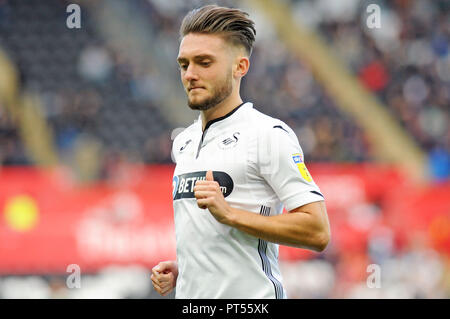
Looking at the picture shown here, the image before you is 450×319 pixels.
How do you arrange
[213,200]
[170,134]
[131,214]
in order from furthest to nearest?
[170,134] → [131,214] → [213,200]

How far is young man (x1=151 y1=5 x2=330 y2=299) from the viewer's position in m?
2.94

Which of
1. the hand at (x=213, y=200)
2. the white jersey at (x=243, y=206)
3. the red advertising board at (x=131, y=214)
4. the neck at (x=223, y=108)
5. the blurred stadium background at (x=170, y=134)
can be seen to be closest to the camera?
the hand at (x=213, y=200)

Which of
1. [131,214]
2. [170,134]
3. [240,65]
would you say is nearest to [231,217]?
[240,65]

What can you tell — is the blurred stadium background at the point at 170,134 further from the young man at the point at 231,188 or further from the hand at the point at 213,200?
the hand at the point at 213,200

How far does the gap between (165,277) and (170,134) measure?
10.7 metres

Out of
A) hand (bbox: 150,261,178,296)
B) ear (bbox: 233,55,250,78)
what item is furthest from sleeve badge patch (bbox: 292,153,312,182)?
hand (bbox: 150,261,178,296)

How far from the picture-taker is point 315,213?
9.68ft

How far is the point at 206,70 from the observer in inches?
123

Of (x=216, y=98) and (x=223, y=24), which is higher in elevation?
(x=223, y=24)

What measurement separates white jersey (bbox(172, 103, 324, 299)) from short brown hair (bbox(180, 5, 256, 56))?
0.37 meters

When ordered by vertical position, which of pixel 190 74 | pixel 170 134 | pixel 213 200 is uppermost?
pixel 190 74

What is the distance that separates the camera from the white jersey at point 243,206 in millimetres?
3002

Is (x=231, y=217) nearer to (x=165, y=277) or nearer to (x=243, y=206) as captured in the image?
(x=243, y=206)

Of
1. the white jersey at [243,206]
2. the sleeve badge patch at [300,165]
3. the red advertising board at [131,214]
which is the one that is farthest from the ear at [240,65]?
the red advertising board at [131,214]
